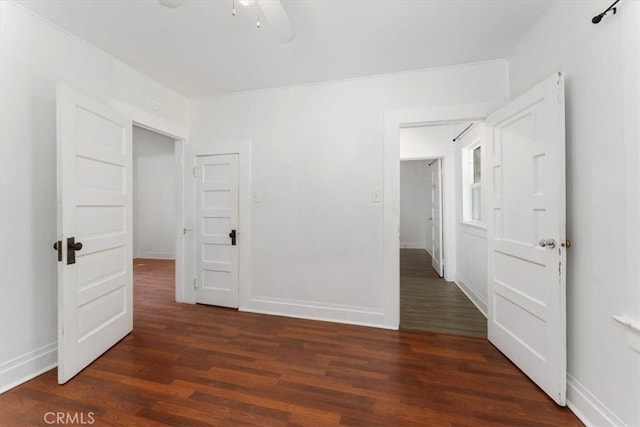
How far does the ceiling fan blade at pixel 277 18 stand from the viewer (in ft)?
5.23

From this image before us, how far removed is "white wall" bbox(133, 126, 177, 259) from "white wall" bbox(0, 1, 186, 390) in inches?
183

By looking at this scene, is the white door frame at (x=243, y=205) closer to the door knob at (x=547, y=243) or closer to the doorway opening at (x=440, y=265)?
the doorway opening at (x=440, y=265)

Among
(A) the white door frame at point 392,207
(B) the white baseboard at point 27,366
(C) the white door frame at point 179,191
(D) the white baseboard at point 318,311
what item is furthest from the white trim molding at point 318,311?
(B) the white baseboard at point 27,366

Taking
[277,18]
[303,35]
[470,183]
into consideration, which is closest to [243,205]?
[303,35]

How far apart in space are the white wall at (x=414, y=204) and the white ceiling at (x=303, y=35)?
5775 mm

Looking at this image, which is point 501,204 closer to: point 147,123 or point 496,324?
point 496,324

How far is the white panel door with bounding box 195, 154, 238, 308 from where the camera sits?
324 centimetres

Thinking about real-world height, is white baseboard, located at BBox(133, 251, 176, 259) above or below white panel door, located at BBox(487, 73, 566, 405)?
below

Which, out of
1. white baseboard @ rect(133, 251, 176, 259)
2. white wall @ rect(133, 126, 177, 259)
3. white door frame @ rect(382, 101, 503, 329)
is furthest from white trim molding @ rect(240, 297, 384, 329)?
white wall @ rect(133, 126, 177, 259)

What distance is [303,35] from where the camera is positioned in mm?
2141

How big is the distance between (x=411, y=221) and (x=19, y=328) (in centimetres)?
802

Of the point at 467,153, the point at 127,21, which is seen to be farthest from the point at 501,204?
the point at 127,21

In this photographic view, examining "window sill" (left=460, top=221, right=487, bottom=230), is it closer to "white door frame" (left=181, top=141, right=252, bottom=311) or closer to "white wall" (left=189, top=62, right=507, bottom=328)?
"white wall" (left=189, top=62, right=507, bottom=328)

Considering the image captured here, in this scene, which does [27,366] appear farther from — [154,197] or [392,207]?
[154,197]
